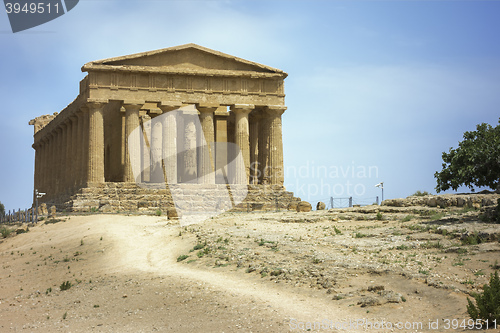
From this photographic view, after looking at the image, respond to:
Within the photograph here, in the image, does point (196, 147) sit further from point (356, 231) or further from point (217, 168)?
point (356, 231)

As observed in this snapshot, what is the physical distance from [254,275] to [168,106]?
26.0 m

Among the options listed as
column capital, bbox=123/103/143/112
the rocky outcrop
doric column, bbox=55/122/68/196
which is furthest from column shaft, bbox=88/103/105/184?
the rocky outcrop

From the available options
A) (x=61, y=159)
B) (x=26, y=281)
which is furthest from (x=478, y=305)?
(x=61, y=159)

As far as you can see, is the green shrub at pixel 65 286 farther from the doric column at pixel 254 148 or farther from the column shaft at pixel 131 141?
the doric column at pixel 254 148

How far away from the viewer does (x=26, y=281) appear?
2461 centimetres

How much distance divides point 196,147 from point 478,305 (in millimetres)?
33961

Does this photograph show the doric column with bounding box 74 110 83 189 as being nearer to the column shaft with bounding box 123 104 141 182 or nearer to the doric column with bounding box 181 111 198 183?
the column shaft with bounding box 123 104 141 182

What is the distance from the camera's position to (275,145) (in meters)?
46.0

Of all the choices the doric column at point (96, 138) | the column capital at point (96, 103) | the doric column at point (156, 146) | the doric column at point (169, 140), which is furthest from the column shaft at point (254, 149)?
the column capital at point (96, 103)

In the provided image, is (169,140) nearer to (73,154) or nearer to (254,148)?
(254,148)

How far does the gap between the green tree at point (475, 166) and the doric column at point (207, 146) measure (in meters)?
20.4

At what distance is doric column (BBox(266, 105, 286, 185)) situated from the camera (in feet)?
150

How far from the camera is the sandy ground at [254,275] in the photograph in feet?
52.0

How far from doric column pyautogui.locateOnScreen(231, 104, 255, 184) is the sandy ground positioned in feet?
48.7
